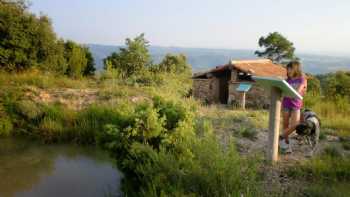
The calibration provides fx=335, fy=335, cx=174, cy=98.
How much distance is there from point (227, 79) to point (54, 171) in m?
13.1

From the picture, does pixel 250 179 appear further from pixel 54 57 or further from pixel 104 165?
pixel 54 57

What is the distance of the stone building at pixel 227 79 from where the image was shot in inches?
628

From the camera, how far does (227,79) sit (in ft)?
58.2

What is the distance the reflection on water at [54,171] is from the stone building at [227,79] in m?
10.1

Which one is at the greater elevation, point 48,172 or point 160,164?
point 160,164

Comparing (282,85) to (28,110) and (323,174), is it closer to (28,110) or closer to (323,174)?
(323,174)

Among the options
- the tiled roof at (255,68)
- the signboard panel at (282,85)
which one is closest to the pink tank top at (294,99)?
the signboard panel at (282,85)

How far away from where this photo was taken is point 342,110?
936cm

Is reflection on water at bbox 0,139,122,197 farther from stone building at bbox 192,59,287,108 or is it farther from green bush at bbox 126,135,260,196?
stone building at bbox 192,59,287,108

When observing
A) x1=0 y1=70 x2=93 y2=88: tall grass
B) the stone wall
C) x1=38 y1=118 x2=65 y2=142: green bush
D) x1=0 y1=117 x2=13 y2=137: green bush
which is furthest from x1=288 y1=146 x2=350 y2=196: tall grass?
the stone wall

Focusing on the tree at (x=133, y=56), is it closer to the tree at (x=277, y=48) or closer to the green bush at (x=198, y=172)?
the tree at (x=277, y=48)

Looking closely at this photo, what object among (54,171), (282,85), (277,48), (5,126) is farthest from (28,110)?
(277,48)

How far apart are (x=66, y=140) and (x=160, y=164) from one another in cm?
432

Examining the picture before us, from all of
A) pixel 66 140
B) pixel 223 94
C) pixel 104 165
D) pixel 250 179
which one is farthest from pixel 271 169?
pixel 223 94
